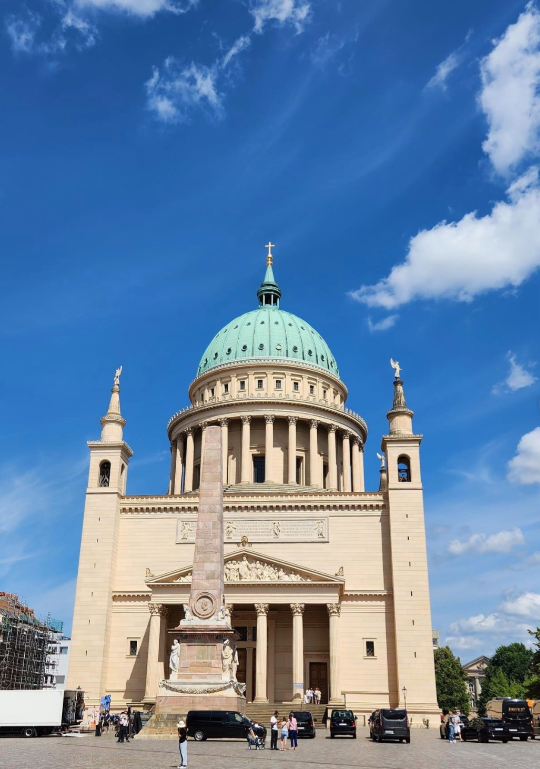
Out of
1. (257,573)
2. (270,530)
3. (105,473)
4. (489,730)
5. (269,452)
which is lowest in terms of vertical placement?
(489,730)

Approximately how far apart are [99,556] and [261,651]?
1465 centimetres

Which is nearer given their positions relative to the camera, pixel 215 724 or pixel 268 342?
pixel 215 724

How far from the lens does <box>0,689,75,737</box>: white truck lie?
1532 inches

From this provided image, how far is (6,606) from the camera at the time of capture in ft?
281

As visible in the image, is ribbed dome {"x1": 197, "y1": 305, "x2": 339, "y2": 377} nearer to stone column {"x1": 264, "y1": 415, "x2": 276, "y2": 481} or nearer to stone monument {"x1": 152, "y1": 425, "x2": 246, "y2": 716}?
stone column {"x1": 264, "y1": 415, "x2": 276, "y2": 481}

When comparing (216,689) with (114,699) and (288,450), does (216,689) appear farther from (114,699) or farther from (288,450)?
(288,450)

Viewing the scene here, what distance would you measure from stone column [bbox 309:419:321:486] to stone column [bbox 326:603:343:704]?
18.6 meters

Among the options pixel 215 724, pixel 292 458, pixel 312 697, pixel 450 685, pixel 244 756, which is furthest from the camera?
pixel 450 685

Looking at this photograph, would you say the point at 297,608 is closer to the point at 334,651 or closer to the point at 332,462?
the point at 334,651

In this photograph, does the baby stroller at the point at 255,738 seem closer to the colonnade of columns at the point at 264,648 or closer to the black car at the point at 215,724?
the black car at the point at 215,724

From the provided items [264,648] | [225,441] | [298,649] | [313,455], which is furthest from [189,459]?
[298,649]

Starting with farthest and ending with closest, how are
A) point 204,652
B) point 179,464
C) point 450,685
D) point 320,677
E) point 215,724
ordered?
point 450,685, point 179,464, point 320,677, point 204,652, point 215,724

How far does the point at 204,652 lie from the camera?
31.5 meters

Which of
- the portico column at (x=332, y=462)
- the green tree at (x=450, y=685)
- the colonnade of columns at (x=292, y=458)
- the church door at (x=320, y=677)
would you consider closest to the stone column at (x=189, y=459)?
the colonnade of columns at (x=292, y=458)
